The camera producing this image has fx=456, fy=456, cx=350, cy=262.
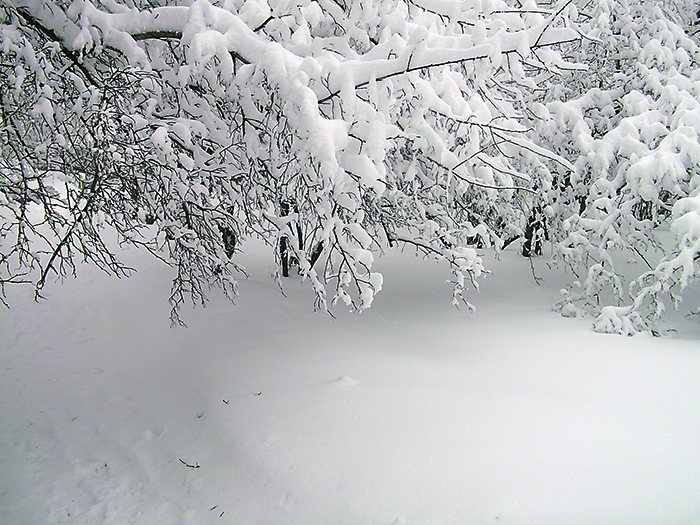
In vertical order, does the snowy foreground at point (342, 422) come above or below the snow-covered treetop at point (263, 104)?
below

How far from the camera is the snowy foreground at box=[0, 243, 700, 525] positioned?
A: 2.86 metres

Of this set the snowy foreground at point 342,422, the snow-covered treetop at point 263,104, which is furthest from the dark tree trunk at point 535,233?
the snow-covered treetop at point 263,104

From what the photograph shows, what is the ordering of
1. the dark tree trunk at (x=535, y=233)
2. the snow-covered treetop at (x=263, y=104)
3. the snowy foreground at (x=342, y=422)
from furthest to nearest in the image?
1. the dark tree trunk at (x=535, y=233)
2. the snowy foreground at (x=342, y=422)
3. the snow-covered treetop at (x=263, y=104)

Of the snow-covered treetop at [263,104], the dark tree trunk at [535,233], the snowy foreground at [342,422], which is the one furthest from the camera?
the dark tree trunk at [535,233]

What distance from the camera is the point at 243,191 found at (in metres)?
3.86

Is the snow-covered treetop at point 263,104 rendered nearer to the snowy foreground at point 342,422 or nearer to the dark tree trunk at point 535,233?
the snowy foreground at point 342,422

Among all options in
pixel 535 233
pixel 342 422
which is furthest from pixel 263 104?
pixel 535 233

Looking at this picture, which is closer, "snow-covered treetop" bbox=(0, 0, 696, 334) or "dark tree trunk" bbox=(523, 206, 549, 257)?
"snow-covered treetop" bbox=(0, 0, 696, 334)

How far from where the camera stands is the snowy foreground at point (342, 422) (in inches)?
112

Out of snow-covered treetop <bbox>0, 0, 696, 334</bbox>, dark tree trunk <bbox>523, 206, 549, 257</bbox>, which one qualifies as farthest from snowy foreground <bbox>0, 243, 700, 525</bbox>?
dark tree trunk <bbox>523, 206, 549, 257</bbox>

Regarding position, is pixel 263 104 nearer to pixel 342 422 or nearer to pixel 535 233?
pixel 342 422

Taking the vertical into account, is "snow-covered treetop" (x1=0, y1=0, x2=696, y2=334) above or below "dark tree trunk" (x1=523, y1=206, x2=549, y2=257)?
above

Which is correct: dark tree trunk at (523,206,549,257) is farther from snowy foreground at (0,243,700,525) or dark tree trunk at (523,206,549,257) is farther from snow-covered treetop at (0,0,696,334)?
snow-covered treetop at (0,0,696,334)

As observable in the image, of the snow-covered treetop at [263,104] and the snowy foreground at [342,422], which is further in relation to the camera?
the snowy foreground at [342,422]
